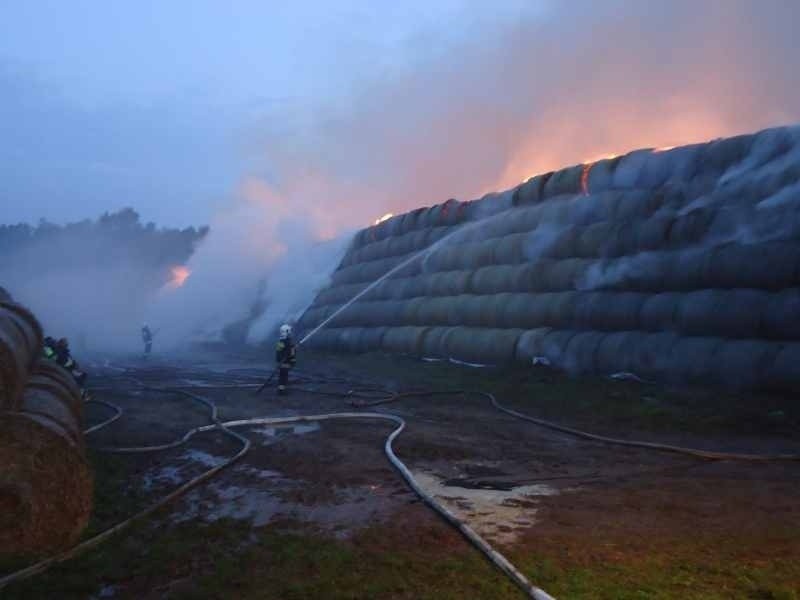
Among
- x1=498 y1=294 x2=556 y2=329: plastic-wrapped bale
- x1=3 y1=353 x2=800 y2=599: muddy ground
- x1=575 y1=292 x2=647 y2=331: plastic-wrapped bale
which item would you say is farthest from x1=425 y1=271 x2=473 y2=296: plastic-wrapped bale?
x1=3 y1=353 x2=800 y2=599: muddy ground

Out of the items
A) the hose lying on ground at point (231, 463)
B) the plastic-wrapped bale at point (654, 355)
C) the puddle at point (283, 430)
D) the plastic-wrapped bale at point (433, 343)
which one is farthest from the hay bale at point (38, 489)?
the plastic-wrapped bale at point (433, 343)

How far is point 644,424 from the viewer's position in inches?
420

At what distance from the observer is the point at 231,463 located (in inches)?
318

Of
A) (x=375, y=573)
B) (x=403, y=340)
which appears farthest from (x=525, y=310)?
(x=375, y=573)

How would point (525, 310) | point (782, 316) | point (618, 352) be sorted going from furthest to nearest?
1. point (525, 310)
2. point (618, 352)
3. point (782, 316)

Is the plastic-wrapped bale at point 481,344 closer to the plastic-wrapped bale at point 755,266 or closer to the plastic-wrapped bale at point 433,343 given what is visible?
the plastic-wrapped bale at point 433,343

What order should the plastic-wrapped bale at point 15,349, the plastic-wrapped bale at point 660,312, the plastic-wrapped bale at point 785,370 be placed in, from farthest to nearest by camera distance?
the plastic-wrapped bale at point 660,312 < the plastic-wrapped bale at point 785,370 < the plastic-wrapped bale at point 15,349

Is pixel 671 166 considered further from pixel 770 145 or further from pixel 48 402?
pixel 48 402

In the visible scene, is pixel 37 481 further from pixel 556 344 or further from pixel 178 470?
pixel 556 344

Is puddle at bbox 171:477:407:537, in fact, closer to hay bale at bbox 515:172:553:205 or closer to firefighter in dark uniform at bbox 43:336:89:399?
firefighter in dark uniform at bbox 43:336:89:399

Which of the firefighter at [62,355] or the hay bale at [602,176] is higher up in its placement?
the hay bale at [602,176]

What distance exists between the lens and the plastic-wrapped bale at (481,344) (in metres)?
17.2

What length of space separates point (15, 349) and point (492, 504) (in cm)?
454

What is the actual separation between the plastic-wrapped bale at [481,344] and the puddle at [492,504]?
393 inches
